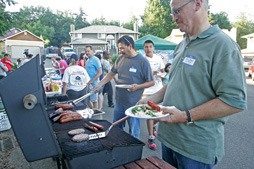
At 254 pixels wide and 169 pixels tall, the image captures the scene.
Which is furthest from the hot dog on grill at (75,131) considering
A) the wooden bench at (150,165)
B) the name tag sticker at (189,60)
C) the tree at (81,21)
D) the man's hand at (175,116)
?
the tree at (81,21)

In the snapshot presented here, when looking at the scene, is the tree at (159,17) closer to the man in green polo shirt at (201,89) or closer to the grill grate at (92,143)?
the grill grate at (92,143)

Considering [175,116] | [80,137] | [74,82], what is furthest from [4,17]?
[175,116]

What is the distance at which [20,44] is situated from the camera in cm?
4450

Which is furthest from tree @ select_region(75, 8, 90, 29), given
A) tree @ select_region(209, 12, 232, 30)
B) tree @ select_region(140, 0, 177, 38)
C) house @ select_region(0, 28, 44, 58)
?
tree @ select_region(209, 12, 232, 30)

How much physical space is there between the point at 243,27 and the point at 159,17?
1817 cm

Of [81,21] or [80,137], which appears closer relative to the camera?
[80,137]

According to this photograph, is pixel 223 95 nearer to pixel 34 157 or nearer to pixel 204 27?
pixel 204 27

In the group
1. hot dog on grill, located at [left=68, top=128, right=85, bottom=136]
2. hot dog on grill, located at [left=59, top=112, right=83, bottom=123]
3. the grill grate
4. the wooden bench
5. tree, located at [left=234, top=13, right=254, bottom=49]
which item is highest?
tree, located at [left=234, top=13, right=254, bottom=49]

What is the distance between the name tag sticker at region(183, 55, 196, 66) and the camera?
4.93ft

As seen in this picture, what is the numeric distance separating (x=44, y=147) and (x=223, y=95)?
1.33 metres

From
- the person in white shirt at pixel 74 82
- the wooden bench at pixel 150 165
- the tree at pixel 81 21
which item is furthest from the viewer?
the tree at pixel 81 21

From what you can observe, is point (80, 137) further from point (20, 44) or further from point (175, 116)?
point (20, 44)

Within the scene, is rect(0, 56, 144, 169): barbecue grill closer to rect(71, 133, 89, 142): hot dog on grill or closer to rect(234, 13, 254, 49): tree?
rect(71, 133, 89, 142): hot dog on grill

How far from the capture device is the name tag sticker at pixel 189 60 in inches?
59.2
